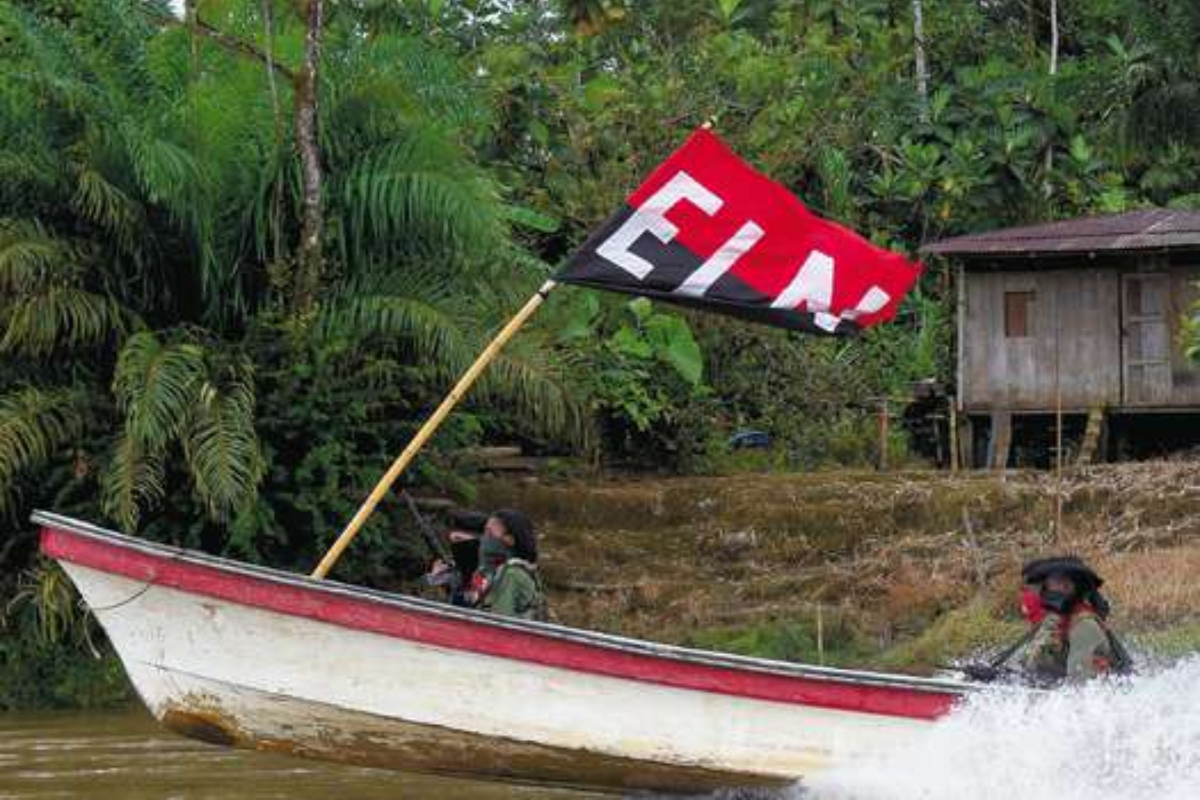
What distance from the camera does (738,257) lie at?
11.1m

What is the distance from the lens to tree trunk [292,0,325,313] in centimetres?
1792

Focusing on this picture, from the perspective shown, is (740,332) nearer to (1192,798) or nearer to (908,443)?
(908,443)

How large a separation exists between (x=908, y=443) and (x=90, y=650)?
39.5ft

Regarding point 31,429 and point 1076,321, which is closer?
point 31,429

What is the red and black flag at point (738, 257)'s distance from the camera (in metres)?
11.0

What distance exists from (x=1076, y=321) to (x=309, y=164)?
10133 millimetres

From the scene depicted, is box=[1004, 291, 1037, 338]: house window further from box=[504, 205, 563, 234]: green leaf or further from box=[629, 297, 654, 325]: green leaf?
box=[504, 205, 563, 234]: green leaf

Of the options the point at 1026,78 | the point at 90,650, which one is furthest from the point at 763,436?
the point at 90,650

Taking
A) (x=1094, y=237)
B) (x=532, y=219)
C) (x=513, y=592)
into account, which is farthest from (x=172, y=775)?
(x=1094, y=237)

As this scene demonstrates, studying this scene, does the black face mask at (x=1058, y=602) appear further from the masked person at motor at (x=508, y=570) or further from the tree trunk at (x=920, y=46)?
the tree trunk at (x=920, y=46)

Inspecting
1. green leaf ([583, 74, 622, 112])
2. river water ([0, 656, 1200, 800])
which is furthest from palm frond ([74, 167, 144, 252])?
river water ([0, 656, 1200, 800])

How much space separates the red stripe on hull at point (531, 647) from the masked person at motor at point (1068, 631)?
26.9 inches

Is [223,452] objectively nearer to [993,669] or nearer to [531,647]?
[531,647]

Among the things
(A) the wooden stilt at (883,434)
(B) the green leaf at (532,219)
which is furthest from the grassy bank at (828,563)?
(B) the green leaf at (532,219)
